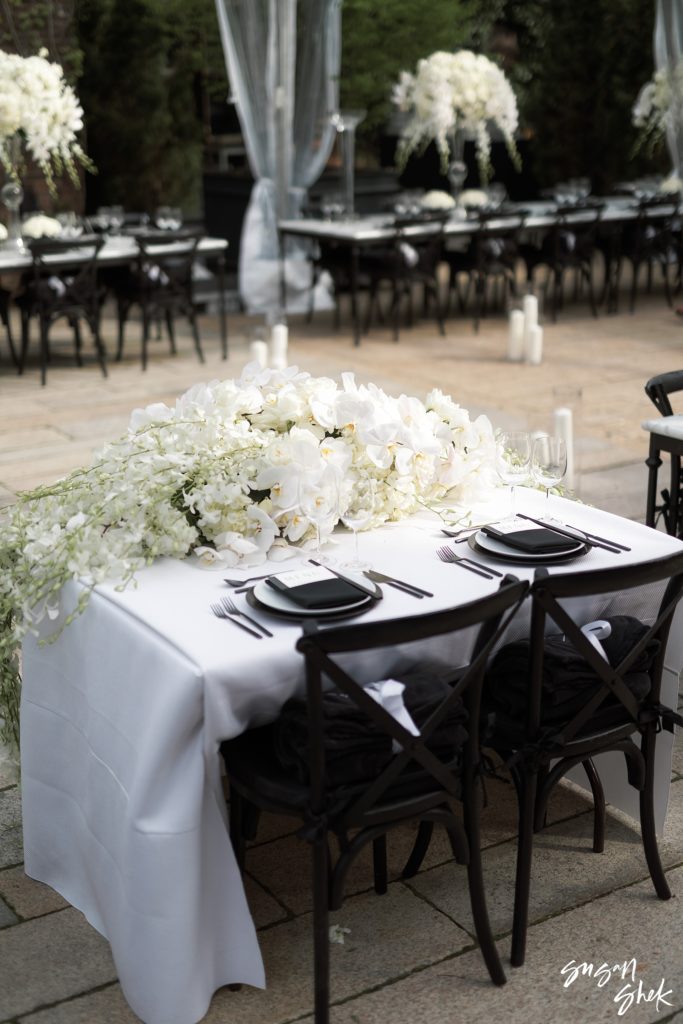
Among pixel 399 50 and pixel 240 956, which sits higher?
pixel 399 50

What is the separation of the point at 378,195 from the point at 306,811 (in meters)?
10.6

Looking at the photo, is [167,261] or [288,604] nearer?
[288,604]

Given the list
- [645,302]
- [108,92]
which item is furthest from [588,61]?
[108,92]

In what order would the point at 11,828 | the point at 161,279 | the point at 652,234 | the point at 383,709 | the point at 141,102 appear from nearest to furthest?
the point at 383,709, the point at 11,828, the point at 161,279, the point at 652,234, the point at 141,102

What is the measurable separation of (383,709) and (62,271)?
633 centimetres

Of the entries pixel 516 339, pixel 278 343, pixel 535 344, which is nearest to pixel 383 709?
pixel 278 343

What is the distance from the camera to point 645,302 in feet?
34.6

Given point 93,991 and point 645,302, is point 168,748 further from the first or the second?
point 645,302

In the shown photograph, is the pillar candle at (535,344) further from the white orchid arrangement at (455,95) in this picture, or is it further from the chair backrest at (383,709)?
the chair backrest at (383,709)

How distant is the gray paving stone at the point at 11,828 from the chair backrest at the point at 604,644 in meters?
1.26

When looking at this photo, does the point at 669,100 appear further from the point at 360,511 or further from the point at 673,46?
the point at 360,511

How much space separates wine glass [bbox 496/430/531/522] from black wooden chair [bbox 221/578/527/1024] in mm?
648

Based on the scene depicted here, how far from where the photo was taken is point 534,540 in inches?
105

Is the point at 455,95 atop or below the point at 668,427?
atop
